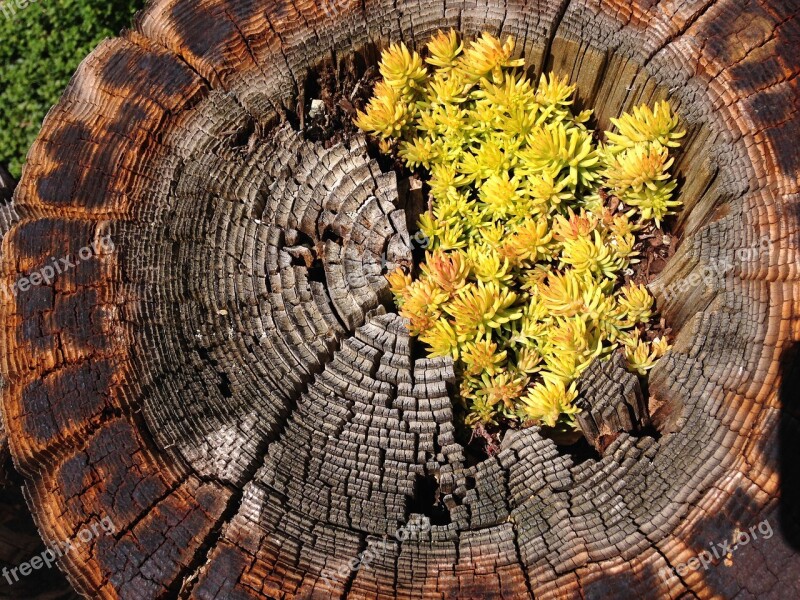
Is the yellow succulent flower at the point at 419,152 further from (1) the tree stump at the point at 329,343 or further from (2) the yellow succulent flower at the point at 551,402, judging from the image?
(2) the yellow succulent flower at the point at 551,402

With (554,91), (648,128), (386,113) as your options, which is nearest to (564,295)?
(648,128)

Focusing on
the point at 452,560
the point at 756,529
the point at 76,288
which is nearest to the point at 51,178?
the point at 76,288

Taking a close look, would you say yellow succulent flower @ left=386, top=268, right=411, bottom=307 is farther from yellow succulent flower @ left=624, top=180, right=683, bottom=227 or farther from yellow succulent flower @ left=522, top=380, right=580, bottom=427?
yellow succulent flower @ left=624, top=180, right=683, bottom=227

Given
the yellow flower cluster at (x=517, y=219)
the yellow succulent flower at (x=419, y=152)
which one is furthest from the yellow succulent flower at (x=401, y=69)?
the yellow succulent flower at (x=419, y=152)

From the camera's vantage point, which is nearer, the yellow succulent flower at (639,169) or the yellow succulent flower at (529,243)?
the yellow succulent flower at (639,169)

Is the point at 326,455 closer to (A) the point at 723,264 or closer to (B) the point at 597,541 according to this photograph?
(B) the point at 597,541

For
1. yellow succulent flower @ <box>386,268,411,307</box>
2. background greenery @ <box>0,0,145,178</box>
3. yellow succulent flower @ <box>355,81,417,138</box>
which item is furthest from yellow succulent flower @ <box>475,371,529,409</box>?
background greenery @ <box>0,0,145,178</box>
